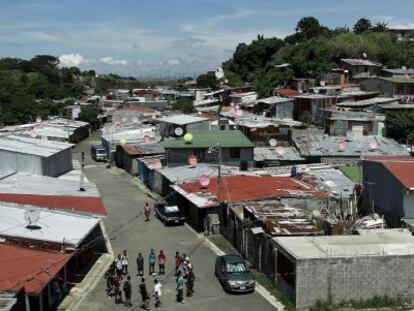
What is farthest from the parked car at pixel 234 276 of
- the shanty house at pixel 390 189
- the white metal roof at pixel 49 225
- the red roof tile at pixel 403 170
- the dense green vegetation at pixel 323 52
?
the dense green vegetation at pixel 323 52

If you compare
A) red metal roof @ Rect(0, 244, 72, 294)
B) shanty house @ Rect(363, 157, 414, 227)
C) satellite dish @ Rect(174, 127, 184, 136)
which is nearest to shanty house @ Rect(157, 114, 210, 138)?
satellite dish @ Rect(174, 127, 184, 136)

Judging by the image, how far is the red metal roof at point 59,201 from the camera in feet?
83.2

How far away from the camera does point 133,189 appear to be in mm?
42750

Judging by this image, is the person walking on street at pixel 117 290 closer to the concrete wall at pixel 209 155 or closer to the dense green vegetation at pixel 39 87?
the concrete wall at pixel 209 155

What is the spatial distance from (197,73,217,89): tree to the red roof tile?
85506 millimetres

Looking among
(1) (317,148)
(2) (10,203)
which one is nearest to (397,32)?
(1) (317,148)

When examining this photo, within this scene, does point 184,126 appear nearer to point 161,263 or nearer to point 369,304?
point 161,263

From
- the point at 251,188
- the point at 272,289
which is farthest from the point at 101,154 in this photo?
the point at 272,289

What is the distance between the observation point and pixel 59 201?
1035 inches

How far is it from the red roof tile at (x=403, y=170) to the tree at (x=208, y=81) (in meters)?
85.5

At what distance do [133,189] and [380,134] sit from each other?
2002 centimetres

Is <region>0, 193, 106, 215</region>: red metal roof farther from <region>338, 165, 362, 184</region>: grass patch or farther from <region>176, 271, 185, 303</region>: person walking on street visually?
<region>338, 165, 362, 184</region>: grass patch

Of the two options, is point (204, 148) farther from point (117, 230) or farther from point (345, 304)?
point (345, 304)

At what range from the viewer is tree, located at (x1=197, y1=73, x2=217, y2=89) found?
113519 mm
